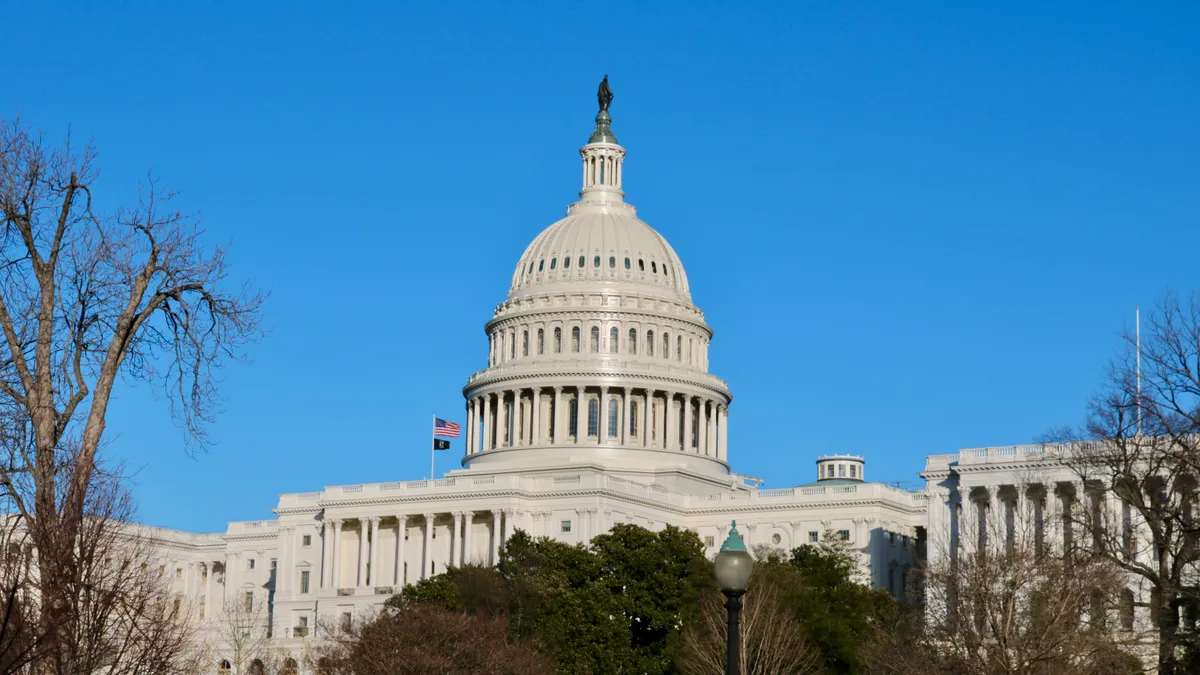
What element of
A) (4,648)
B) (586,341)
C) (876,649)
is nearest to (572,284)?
(586,341)

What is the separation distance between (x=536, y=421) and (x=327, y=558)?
2524cm

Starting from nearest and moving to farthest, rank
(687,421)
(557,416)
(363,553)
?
1. (363,553)
2. (557,416)
3. (687,421)

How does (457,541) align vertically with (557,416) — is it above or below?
below

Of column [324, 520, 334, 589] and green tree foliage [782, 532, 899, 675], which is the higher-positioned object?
column [324, 520, 334, 589]

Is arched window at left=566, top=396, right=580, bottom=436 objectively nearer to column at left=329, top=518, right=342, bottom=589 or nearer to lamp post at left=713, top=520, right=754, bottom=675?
column at left=329, top=518, right=342, bottom=589

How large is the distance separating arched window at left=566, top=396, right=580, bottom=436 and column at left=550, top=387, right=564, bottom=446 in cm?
90

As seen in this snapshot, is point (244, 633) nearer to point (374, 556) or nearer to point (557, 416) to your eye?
point (374, 556)

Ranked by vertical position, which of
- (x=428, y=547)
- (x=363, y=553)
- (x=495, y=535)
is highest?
(x=495, y=535)

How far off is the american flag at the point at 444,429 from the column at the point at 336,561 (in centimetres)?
1141

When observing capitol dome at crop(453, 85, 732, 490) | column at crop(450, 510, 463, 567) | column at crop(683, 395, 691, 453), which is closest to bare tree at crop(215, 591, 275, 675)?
column at crop(450, 510, 463, 567)

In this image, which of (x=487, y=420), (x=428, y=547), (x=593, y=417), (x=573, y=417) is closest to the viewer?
(x=428, y=547)

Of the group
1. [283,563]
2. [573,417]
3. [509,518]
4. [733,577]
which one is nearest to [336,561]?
[283,563]

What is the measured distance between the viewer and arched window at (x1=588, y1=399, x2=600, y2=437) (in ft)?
599

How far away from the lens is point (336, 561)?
168 m
